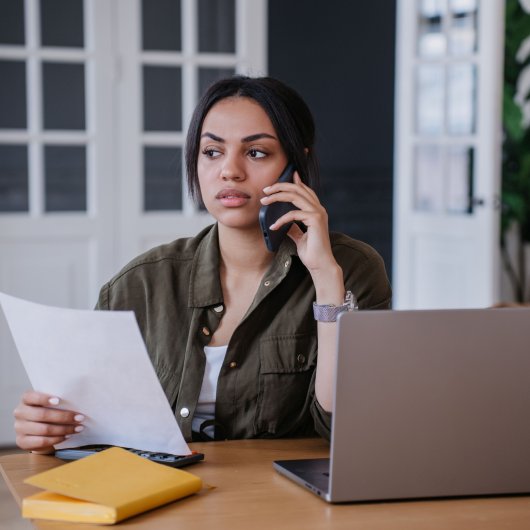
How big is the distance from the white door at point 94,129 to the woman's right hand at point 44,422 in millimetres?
2947

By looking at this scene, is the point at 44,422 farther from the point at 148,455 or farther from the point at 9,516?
the point at 9,516

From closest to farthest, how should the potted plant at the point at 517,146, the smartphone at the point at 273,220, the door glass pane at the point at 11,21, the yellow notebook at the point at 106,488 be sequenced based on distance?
the yellow notebook at the point at 106,488 → the smartphone at the point at 273,220 → the door glass pane at the point at 11,21 → the potted plant at the point at 517,146

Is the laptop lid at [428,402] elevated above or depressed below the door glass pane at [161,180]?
below

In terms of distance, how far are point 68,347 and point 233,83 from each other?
774 mm

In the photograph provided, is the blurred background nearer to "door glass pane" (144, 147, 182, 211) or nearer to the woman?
"door glass pane" (144, 147, 182, 211)

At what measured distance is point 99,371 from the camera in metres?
1.43

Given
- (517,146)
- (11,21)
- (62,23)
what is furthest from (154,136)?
(517,146)

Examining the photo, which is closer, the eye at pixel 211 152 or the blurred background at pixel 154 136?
the eye at pixel 211 152

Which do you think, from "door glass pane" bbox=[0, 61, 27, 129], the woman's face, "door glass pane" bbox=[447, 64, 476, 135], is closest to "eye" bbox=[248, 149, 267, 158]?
the woman's face

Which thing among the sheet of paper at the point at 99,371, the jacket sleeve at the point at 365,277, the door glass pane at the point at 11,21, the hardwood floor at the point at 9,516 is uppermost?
the door glass pane at the point at 11,21

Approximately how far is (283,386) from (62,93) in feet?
9.72

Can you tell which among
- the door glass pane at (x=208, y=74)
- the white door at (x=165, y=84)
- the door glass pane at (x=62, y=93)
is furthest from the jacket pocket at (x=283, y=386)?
the door glass pane at (x=208, y=74)

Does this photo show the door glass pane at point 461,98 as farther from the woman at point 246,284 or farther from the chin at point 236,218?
the chin at point 236,218

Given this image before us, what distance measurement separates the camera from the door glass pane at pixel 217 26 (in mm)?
4680
